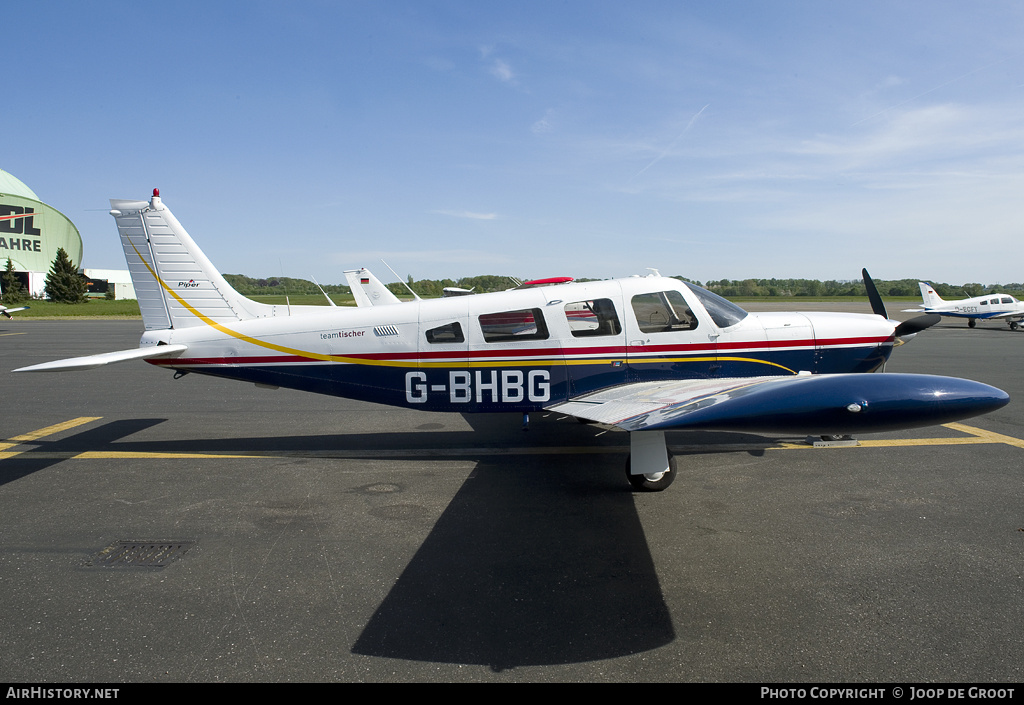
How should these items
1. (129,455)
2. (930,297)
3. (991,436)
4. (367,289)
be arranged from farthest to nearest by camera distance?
(930,297), (367,289), (991,436), (129,455)

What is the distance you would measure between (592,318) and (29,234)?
97.9 metres

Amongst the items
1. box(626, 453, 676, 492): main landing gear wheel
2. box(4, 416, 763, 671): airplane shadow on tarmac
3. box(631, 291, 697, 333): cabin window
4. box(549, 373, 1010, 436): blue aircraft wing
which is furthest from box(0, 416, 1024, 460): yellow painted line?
box(549, 373, 1010, 436): blue aircraft wing

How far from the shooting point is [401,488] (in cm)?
591

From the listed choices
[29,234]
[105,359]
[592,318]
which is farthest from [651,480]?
[29,234]

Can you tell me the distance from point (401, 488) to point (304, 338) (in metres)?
2.23

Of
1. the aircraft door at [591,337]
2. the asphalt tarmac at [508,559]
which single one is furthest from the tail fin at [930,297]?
the aircraft door at [591,337]

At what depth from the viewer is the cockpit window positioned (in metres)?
6.63

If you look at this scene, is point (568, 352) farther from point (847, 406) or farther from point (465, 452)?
point (847, 406)

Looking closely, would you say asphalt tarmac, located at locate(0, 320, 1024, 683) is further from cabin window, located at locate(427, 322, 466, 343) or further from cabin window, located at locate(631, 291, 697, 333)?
cabin window, located at locate(631, 291, 697, 333)

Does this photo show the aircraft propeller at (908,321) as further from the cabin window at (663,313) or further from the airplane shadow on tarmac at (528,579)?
the airplane shadow on tarmac at (528,579)

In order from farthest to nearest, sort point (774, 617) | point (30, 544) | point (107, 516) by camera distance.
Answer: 1. point (107, 516)
2. point (30, 544)
3. point (774, 617)

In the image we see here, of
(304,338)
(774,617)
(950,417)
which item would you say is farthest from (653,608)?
(304,338)

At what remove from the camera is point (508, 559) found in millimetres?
4297
